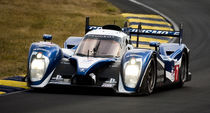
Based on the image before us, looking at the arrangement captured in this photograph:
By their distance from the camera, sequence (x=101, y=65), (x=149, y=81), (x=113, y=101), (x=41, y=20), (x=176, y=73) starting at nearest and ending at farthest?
(x=113, y=101) → (x=101, y=65) → (x=149, y=81) → (x=176, y=73) → (x=41, y=20)

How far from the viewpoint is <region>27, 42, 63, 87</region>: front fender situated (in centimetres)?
1291

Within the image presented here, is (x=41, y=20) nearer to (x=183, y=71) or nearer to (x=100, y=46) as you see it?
(x=183, y=71)

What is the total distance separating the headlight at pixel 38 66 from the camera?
12969 mm

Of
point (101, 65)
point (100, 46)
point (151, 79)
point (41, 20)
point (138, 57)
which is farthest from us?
point (41, 20)

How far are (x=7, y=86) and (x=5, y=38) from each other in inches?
436

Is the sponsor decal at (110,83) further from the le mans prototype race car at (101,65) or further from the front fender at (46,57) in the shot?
the front fender at (46,57)

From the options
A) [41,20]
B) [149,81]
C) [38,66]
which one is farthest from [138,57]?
[41,20]

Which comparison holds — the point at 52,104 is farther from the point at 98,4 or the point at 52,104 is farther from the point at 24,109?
the point at 98,4

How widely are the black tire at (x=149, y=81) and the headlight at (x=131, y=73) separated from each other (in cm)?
23

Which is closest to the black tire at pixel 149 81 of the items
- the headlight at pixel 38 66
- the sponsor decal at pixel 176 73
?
the sponsor decal at pixel 176 73

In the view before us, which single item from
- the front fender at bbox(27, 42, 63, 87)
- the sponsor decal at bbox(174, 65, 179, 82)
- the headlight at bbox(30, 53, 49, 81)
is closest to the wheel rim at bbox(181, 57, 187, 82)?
the sponsor decal at bbox(174, 65, 179, 82)

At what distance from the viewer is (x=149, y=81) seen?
43.7ft

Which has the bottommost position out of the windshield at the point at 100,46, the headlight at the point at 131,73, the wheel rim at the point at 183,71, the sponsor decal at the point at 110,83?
the wheel rim at the point at 183,71

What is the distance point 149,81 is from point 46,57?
91.8 inches
